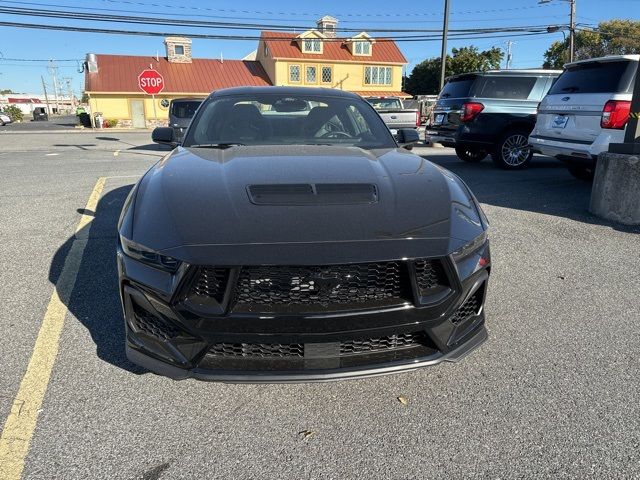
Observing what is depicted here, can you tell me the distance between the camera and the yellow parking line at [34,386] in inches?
78.2

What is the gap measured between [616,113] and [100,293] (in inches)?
260

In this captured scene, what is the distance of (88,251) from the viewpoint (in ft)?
14.7

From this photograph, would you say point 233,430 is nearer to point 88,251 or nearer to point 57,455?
point 57,455

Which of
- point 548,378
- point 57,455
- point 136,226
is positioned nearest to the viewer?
point 57,455

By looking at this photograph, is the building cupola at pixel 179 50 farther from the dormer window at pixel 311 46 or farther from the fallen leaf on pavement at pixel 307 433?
the fallen leaf on pavement at pixel 307 433

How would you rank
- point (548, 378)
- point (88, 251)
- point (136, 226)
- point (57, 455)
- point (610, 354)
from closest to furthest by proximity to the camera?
point (57, 455) → point (136, 226) → point (548, 378) → point (610, 354) → point (88, 251)

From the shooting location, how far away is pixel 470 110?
9812 millimetres

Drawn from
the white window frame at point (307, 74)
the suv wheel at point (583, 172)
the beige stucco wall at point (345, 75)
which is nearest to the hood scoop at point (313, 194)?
the suv wheel at point (583, 172)

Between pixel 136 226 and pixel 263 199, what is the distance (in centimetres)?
59

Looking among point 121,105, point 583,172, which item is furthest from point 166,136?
point 121,105

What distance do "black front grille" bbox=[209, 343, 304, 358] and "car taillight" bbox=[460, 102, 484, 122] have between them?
29.4 ft

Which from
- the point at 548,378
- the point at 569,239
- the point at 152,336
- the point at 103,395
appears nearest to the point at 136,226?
the point at 152,336

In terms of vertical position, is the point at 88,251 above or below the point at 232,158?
below

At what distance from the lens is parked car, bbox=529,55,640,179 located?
6.42 metres
